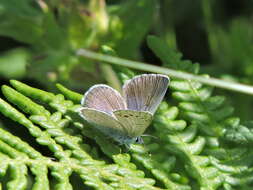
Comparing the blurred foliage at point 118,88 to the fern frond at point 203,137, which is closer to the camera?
the blurred foliage at point 118,88

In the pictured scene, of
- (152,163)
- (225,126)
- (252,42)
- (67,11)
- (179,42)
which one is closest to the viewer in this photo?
(152,163)

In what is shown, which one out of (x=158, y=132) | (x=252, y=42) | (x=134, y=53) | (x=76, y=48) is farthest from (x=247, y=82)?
(x=158, y=132)

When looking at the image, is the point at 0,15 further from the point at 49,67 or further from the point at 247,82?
the point at 247,82

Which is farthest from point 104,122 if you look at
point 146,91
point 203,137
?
point 203,137

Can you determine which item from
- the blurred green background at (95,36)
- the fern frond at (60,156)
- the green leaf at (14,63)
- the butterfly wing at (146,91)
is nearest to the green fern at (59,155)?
the fern frond at (60,156)

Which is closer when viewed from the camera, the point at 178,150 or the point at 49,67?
the point at 178,150

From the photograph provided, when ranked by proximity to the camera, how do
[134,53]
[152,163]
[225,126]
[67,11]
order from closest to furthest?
[152,163], [225,126], [67,11], [134,53]

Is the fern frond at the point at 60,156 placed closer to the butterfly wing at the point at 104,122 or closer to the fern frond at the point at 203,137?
the butterfly wing at the point at 104,122

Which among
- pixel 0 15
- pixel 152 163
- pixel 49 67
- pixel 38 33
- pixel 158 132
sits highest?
pixel 0 15
